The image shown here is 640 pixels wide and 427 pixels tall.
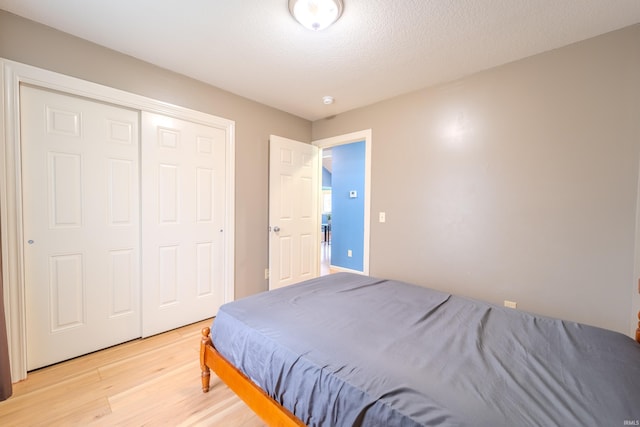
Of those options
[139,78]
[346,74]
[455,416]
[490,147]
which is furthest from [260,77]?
[455,416]

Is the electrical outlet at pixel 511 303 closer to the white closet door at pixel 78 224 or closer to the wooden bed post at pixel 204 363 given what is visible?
the wooden bed post at pixel 204 363

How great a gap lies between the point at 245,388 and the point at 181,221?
172 cm

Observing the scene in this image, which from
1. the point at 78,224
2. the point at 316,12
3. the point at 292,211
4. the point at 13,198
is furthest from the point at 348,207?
the point at 13,198

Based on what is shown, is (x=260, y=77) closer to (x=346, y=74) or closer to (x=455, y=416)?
(x=346, y=74)

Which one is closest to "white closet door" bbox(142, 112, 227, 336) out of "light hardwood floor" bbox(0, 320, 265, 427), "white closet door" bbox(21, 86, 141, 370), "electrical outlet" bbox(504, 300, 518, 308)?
"white closet door" bbox(21, 86, 141, 370)

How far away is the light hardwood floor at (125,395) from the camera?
1.39 meters

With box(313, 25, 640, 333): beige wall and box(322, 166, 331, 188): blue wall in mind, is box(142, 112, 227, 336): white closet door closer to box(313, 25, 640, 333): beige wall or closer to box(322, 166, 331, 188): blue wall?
box(313, 25, 640, 333): beige wall

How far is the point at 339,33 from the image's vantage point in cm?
176

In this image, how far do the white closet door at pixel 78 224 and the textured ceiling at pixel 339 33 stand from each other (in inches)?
23.0

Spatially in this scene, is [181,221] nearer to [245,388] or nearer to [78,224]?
[78,224]

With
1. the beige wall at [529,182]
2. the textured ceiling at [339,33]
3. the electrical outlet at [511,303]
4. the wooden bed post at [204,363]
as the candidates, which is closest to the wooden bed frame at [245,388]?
the wooden bed post at [204,363]

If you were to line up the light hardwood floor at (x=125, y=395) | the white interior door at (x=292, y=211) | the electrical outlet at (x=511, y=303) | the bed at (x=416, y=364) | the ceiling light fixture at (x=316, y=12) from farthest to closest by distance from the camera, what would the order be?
the white interior door at (x=292, y=211)
the electrical outlet at (x=511, y=303)
the ceiling light fixture at (x=316, y=12)
the light hardwood floor at (x=125, y=395)
the bed at (x=416, y=364)

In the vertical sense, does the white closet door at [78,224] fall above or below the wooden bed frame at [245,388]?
above

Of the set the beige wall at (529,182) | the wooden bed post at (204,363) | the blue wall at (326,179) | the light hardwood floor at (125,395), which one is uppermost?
the blue wall at (326,179)
